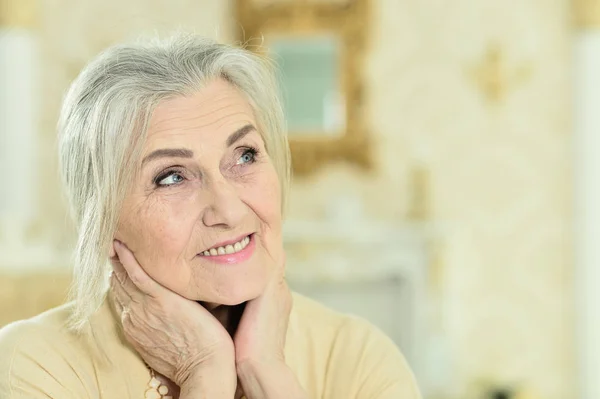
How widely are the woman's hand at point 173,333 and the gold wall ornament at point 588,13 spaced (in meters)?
3.91

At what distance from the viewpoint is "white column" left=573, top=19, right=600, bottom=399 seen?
4.69 meters

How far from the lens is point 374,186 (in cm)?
487

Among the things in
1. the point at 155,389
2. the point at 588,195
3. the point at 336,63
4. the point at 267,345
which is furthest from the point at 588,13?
the point at 155,389

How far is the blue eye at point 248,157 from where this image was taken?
54.6 inches

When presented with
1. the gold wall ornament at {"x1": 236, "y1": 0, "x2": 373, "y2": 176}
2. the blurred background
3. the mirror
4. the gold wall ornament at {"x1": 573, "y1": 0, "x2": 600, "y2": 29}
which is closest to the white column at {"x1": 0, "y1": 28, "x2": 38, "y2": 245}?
the blurred background

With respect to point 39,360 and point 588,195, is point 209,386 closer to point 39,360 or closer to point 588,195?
point 39,360

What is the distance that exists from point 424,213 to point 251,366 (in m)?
3.50

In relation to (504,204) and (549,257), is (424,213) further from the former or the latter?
(549,257)

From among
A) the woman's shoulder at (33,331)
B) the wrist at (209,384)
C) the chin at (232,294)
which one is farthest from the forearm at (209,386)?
the woman's shoulder at (33,331)

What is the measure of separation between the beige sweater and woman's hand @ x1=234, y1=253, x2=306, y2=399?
0.27 ft

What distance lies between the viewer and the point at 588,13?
15.4 feet

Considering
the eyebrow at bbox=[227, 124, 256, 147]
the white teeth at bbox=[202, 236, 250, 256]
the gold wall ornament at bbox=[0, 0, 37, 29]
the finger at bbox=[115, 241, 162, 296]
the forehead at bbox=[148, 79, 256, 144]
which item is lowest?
the finger at bbox=[115, 241, 162, 296]

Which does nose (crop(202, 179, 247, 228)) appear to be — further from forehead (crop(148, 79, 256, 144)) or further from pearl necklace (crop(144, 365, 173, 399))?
pearl necklace (crop(144, 365, 173, 399))

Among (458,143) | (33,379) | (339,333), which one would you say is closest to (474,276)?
(458,143)
